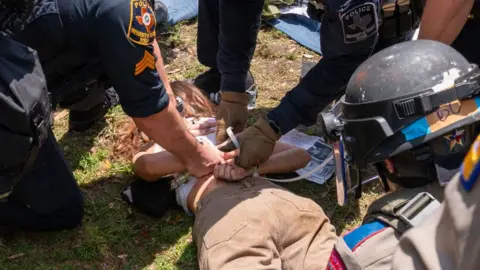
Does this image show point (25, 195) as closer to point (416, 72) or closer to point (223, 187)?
point (223, 187)

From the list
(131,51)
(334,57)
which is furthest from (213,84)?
(131,51)

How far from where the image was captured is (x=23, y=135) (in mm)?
2266

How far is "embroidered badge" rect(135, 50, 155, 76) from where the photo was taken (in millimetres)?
2438

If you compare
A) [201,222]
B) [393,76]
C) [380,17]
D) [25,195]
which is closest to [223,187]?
[201,222]

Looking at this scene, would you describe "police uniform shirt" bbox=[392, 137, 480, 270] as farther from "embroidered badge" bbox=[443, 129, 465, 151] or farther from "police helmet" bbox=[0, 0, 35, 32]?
"police helmet" bbox=[0, 0, 35, 32]

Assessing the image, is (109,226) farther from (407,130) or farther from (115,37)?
(407,130)

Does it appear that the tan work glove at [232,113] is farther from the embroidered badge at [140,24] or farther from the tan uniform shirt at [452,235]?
the tan uniform shirt at [452,235]

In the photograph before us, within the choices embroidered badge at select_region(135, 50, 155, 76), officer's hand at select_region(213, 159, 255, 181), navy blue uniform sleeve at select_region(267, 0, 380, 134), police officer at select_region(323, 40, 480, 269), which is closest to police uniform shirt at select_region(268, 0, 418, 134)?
navy blue uniform sleeve at select_region(267, 0, 380, 134)

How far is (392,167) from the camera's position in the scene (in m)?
Answer: 1.67

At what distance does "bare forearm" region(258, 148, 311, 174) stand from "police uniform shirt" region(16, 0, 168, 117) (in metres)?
0.71

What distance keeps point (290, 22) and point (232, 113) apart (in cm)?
159

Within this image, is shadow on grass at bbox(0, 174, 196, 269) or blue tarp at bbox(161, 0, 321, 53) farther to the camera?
blue tarp at bbox(161, 0, 321, 53)

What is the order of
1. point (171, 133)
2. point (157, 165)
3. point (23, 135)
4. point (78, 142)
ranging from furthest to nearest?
point (78, 142) → point (157, 165) → point (171, 133) → point (23, 135)

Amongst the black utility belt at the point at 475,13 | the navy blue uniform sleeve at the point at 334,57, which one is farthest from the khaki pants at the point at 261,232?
the black utility belt at the point at 475,13
